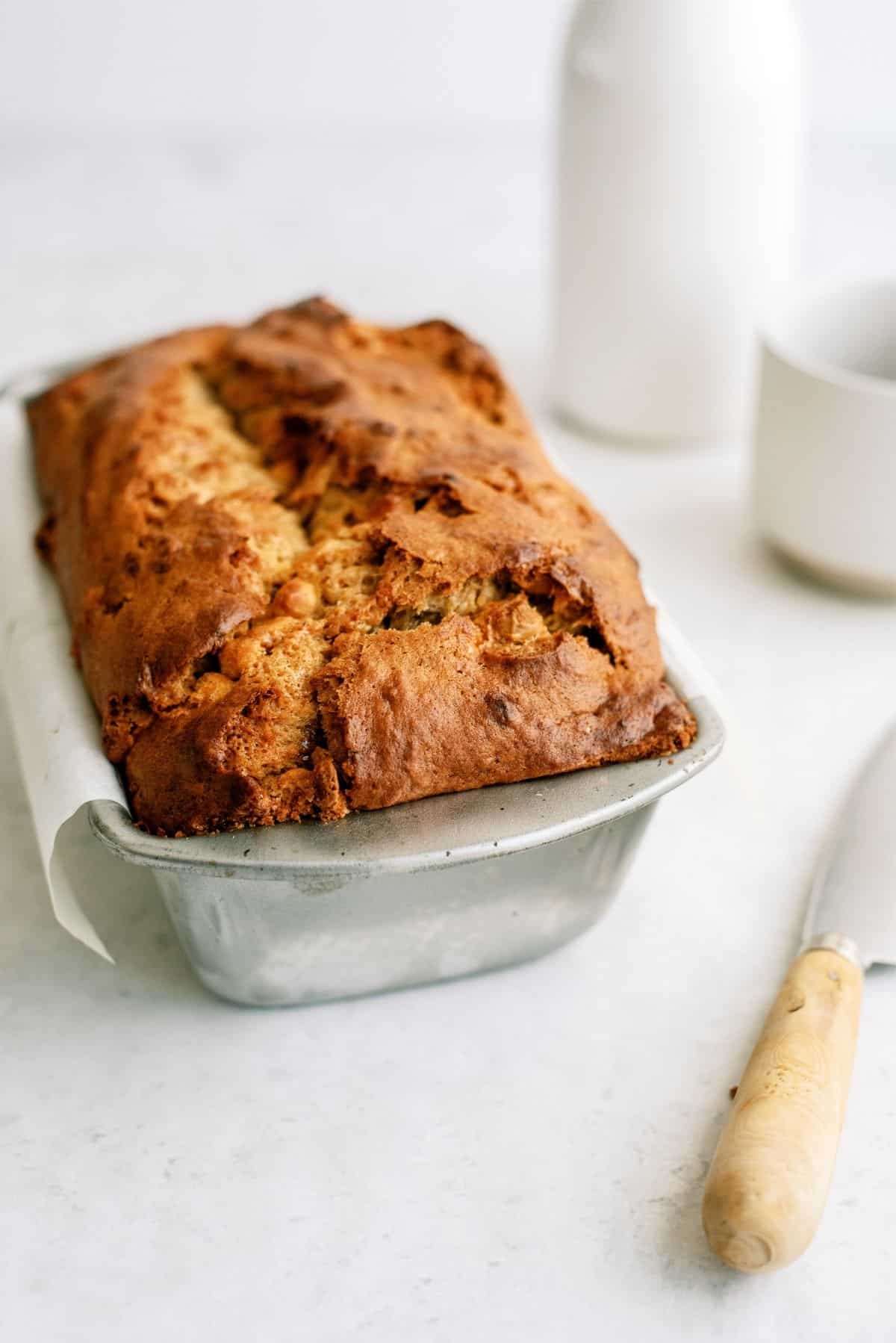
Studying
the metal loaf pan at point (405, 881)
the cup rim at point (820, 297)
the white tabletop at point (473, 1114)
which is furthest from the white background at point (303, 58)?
the metal loaf pan at point (405, 881)

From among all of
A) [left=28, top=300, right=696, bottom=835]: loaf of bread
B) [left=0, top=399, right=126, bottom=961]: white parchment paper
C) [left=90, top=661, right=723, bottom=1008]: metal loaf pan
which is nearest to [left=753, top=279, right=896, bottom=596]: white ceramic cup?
[left=28, top=300, right=696, bottom=835]: loaf of bread

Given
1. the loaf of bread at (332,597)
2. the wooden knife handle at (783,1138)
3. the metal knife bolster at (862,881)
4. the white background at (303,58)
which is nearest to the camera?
the wooden knife handle at (783,1138)

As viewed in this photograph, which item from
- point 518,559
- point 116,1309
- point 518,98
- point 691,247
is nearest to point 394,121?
point 518,98

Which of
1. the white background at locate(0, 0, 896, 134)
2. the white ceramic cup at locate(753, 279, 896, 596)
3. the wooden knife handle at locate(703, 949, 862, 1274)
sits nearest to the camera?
the wooden knife handle at locate(703, 949, 862, 1274)

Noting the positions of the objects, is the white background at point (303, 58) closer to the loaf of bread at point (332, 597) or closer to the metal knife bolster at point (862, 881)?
the loaf of bread at point (332, 597)

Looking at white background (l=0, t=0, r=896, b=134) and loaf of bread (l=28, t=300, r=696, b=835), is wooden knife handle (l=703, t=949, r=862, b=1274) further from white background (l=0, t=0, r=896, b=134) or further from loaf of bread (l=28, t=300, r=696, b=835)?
white background (l=0, t=0, r=896, b=134)
